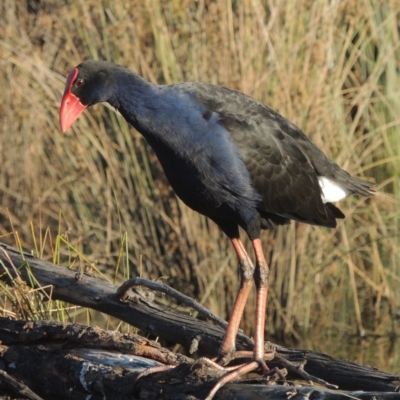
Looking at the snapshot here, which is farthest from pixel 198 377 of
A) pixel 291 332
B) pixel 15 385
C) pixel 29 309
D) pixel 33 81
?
pixel 33 81

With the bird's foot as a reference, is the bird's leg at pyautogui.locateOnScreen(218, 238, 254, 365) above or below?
above

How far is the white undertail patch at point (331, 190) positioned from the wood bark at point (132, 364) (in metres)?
0.73

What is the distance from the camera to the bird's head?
11.2 feet

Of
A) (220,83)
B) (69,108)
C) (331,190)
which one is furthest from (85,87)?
(220,83)

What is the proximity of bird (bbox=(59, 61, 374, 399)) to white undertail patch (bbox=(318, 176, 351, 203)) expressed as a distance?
Result: 0.11 metres

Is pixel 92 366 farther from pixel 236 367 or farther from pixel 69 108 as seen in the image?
pixel 69 108

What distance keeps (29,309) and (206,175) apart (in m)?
0.91

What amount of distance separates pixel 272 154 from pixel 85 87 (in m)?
0.73

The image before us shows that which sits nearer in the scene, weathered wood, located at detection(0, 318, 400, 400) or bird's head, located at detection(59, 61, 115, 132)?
weathered wood, located at detection(0, 318, 400, 400)

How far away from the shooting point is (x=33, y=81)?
5309 millimetres

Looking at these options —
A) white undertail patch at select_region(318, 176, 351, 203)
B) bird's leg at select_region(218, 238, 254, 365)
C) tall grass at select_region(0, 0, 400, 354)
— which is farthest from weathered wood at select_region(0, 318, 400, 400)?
tall grass at select_region(0, 0, 400, 354)

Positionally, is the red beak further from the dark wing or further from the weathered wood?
the weathered wood

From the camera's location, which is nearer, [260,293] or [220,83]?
[260,293]

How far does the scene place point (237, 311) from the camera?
3.45 metres
